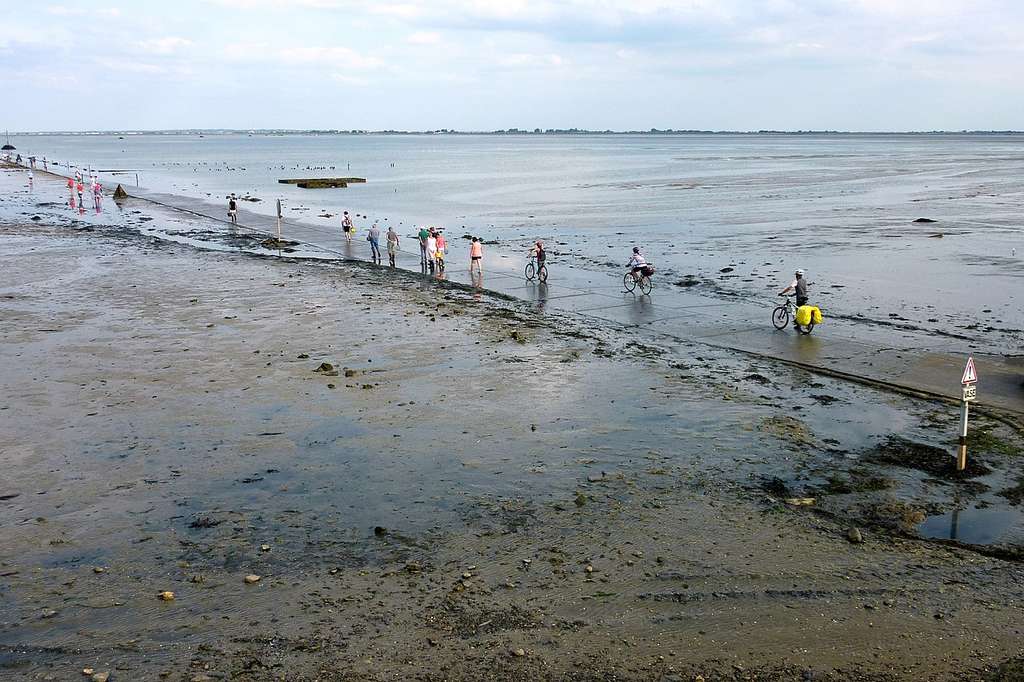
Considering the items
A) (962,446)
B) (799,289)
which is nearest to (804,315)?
(799,289)

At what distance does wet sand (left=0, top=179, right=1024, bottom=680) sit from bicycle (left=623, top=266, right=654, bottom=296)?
25.1 ft

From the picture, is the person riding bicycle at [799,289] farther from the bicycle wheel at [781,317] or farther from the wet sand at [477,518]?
the wet sand at [477,518]

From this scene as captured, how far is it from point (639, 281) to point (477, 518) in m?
18.8

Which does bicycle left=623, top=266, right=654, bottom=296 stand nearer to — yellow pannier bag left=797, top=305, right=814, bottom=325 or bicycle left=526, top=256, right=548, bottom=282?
bicycle left=526, top=256, right=548, bottom=282

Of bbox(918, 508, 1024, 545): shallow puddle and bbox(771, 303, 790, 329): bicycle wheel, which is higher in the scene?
bbox(771, 303, 790, 329): bicycle wheel

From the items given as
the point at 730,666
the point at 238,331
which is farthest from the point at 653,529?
the point at 238,331

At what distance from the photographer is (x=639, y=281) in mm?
30141

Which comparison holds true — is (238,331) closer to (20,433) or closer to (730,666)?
(20,433)

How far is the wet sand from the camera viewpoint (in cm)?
927

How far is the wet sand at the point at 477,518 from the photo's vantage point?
927 cm

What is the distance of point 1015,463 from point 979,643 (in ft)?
20.3

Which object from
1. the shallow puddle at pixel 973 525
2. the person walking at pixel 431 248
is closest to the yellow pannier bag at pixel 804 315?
the shallow puddle at pixel 973 525

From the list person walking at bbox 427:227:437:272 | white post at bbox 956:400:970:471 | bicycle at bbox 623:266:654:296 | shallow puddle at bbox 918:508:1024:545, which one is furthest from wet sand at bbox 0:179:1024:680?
person walking at bbox 427:227:437:272

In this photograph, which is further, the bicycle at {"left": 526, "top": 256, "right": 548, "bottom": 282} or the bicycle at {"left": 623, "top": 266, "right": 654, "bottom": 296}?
the bicycle at {"left": 526, "top": 256, "right": 548, "bottom": 282}
